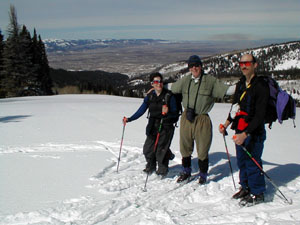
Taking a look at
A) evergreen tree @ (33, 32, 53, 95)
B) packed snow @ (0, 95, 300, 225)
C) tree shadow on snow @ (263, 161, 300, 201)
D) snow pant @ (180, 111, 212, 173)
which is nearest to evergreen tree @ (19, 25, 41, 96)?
evergreen tree @ (33, 32, 53, 95)

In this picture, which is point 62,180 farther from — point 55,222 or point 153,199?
point 153,199

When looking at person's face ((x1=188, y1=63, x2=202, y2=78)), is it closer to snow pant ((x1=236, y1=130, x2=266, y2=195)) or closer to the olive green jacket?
the olive green jacket

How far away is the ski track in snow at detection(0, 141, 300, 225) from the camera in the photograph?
133 inches

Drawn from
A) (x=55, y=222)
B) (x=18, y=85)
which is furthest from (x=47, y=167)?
(x=18, y=85)

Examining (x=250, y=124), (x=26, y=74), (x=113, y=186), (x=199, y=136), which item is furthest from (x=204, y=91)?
(x=26, y=74)

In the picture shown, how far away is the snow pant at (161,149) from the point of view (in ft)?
16.0

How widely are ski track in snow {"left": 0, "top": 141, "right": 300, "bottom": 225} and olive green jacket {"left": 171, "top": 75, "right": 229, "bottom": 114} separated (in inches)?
54.7

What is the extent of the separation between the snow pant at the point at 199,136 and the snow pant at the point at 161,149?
38cm

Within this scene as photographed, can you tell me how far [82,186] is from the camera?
4422 mm

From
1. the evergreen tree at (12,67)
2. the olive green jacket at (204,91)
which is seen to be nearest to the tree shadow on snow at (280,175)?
the olive green jacket at (204,91)

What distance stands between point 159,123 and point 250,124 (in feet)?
5.94

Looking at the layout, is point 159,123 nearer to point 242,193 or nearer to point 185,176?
point 185,176

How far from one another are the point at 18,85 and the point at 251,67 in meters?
34.1

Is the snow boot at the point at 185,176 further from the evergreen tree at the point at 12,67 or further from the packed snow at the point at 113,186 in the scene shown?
the evergreen tree at the point at 12,67
